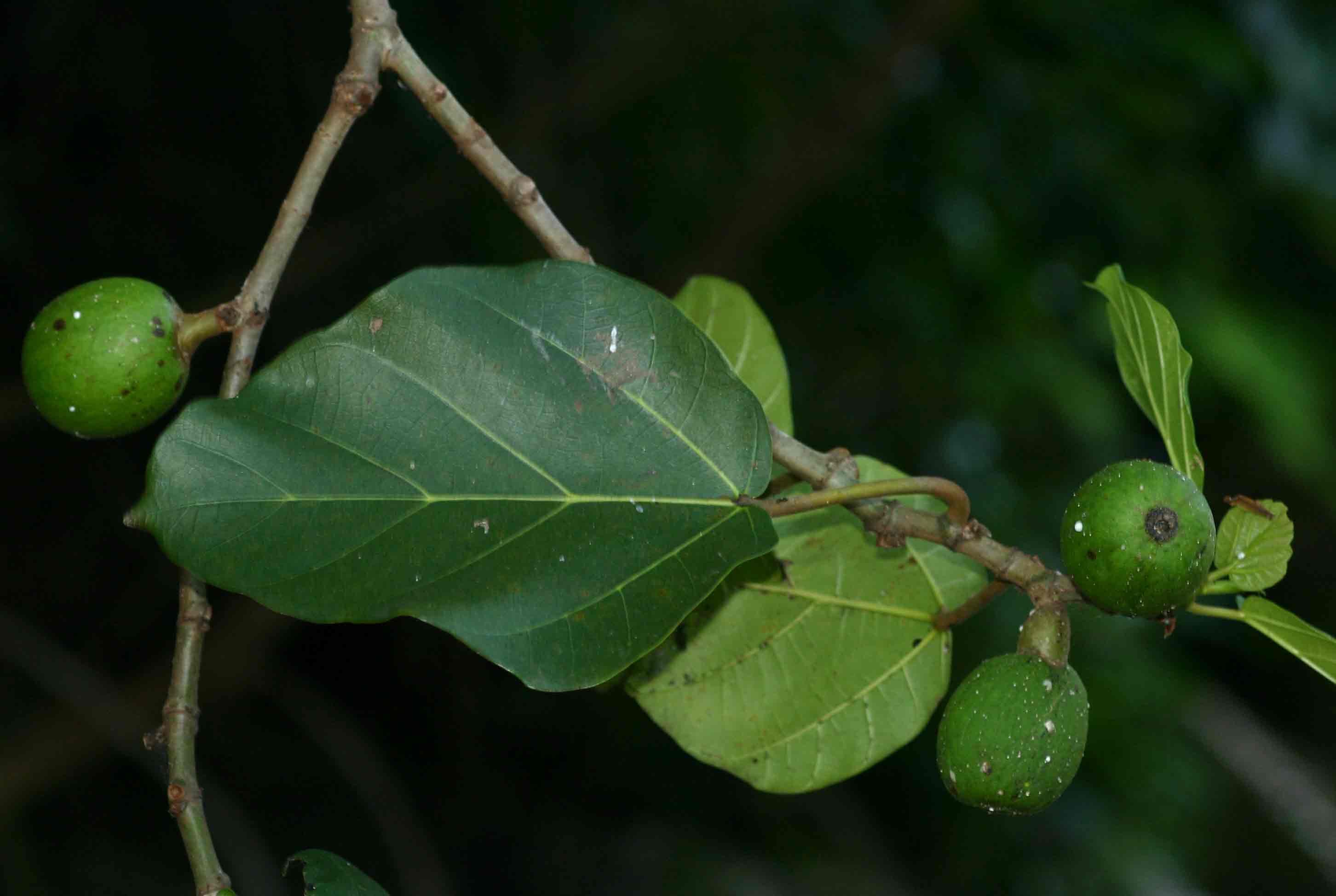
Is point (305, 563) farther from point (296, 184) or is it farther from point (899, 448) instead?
point (899, 448)

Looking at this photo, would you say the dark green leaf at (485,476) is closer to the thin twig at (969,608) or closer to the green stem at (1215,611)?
the thin twig at (969,608)

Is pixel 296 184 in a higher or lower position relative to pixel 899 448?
higher

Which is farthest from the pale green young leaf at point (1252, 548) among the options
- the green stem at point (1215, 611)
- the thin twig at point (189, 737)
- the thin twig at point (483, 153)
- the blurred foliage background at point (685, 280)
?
the blurred foliage background at point (685, 280)

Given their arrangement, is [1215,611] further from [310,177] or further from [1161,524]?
[310,177]

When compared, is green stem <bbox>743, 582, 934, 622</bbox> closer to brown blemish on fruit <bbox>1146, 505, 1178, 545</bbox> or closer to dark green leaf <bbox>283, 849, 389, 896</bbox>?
brown blemish on fruit <bbox>1146, 505, 1178, 545</bbox>

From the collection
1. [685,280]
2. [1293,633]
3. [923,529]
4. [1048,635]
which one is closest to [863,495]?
[923,529]

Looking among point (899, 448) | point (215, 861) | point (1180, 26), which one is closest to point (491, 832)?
point (899, 448)
